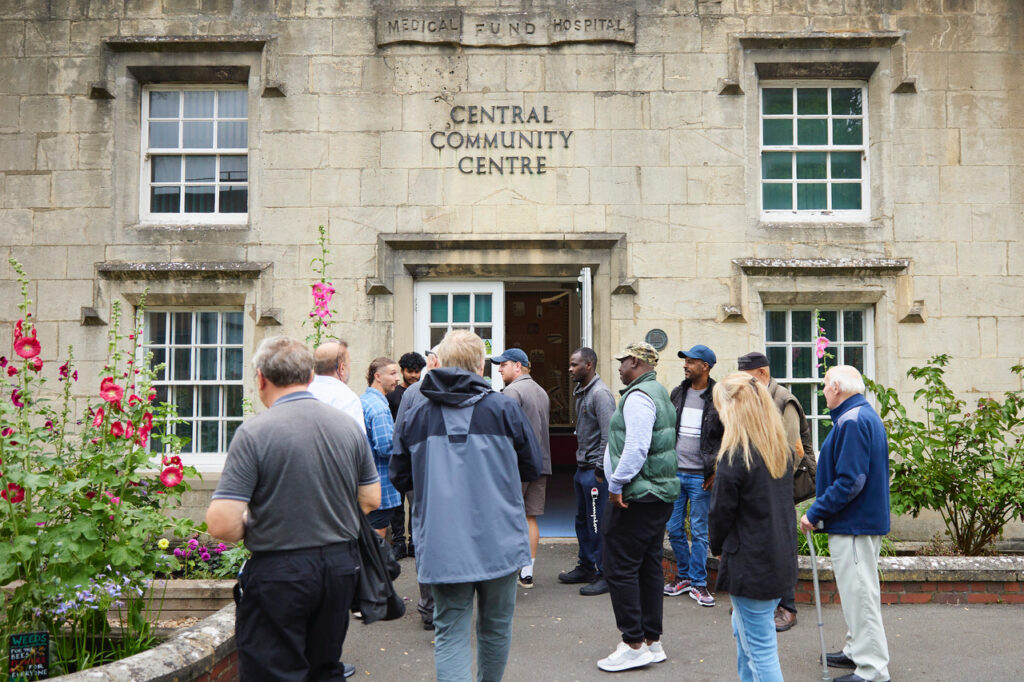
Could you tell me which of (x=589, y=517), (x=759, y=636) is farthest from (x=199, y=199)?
(x=759, y=636)

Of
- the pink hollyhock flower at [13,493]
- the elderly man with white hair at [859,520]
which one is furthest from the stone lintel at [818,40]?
the pink hollyhock flower at [13,493]

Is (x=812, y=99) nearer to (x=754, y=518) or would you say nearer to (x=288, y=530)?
(x=754, y=518)

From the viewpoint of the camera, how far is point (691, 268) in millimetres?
8766

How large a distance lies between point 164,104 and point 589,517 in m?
6.48

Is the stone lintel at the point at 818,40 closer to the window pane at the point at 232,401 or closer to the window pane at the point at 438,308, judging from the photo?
the window pane at the point at 438,308

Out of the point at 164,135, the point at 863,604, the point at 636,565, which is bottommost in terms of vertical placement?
the point at 863,604

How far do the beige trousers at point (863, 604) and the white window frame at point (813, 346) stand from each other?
4394 millimetres

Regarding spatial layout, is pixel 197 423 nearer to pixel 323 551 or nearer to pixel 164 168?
pixel 164 168

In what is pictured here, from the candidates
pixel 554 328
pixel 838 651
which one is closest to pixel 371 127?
pixel 838 651

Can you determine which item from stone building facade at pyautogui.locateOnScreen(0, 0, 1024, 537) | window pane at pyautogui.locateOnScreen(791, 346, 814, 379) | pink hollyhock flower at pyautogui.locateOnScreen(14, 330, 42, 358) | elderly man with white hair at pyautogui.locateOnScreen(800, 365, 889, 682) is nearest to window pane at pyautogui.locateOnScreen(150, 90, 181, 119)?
stone building facade at pyautogui.locateOnScreen(0, 0, 1024, 537)

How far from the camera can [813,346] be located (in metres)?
9.13

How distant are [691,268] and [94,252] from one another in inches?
246

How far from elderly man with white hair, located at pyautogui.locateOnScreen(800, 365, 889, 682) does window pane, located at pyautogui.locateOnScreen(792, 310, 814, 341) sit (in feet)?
14.7

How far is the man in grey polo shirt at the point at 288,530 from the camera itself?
131 inches
